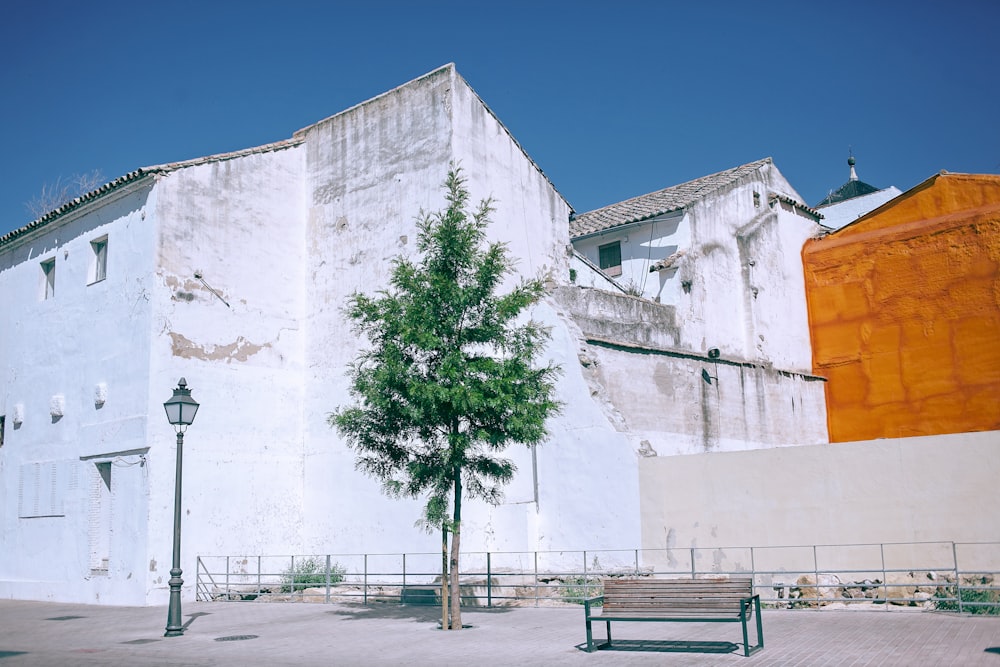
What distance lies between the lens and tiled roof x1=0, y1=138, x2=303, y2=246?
20.7 meters

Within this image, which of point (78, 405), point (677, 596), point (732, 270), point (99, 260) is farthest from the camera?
point (732, 270)

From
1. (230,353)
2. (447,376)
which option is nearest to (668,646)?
(447,376)

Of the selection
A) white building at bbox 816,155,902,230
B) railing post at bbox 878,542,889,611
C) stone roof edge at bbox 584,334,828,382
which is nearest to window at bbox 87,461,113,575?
stone roof edge at bbox 584,334,828,382

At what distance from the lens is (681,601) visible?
1023 cm

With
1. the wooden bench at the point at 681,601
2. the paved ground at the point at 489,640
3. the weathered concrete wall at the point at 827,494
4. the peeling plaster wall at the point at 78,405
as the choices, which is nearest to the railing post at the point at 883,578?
the weathered concrete wall at the point at 827,494

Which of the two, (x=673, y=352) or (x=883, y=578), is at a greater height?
(x=673, y=352)

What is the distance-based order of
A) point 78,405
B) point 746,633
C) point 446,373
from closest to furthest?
point 746,633 < point 446,373 < point 78,405

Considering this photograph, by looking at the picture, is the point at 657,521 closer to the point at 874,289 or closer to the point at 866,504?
the point at 866,504

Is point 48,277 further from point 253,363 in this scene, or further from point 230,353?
point 253,363

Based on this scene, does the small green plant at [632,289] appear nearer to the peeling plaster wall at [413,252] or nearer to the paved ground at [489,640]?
the peeling plaster wall at [413,252]

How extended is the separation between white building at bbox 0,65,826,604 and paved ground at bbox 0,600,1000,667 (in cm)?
376

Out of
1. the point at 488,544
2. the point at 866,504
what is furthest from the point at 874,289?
the point at 488,544

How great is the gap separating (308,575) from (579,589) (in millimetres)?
6004

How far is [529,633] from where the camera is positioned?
1282 cm
